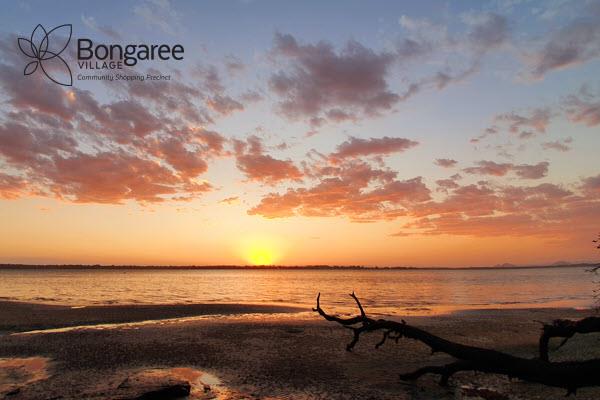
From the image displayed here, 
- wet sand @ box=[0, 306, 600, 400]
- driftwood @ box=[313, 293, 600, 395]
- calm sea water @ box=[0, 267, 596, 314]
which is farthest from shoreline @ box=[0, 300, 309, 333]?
driftwood @ box=[313, 293, 600, 395]

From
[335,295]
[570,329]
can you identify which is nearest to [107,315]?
[570,329]

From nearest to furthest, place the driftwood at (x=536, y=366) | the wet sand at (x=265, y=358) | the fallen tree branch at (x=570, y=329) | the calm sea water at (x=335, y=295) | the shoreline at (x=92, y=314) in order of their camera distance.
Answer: the driftwood at (x=536, y=366) → the fallen tree branch at (x=570, y=329) → the wet sand at (x=265, y=358) → the shoreline at (x=92, y=314) → the calm sea water at (x=335, y=295)

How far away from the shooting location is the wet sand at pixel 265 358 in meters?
13.1

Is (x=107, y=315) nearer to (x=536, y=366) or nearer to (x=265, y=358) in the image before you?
(x=265, y=358)

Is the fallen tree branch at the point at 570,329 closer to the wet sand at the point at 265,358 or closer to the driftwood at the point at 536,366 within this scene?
the driftwood at the point at 536,366

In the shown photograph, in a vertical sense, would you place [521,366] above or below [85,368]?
→ above

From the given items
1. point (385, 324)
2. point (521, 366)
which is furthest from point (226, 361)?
point (521, 366)

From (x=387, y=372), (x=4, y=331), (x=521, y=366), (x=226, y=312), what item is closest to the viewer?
(x=521, y=366)

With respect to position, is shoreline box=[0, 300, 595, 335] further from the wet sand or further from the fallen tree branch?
the fallen tree branch

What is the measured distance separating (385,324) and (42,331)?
74.2 ft

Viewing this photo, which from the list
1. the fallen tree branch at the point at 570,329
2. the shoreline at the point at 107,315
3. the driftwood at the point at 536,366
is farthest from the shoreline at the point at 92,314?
the fallen tree branch at the point at 570,329

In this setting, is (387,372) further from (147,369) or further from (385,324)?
(147,369)

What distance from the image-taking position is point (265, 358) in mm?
18047

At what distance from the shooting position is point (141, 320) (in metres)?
30.8
